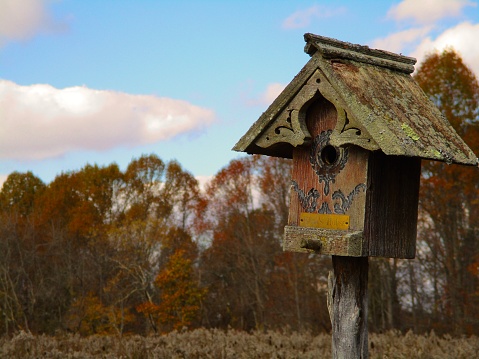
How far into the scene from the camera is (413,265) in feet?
87.9

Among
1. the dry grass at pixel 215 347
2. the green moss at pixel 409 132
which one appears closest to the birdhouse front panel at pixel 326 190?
the green moss at pixel 409 132

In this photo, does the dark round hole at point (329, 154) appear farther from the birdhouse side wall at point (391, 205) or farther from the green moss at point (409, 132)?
the green moss at point (409, 132)

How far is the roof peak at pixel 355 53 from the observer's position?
6.72 meters

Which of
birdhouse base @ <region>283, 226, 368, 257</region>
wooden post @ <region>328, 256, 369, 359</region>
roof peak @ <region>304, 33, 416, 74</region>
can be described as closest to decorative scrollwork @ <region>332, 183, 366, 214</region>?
birdhouse base @ <region>283, 226, 368, 257</region>

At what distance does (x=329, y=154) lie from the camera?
6.86 m

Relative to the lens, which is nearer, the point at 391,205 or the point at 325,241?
the point at 325,241

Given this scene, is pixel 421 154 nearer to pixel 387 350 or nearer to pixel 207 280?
pixel 387 350

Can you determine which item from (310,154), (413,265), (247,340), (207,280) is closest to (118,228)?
(207,280)

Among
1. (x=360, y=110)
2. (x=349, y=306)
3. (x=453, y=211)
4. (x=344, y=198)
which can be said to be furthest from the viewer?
(x=453, y=211)

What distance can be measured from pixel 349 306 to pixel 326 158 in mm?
1552

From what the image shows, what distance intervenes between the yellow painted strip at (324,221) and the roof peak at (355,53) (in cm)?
164

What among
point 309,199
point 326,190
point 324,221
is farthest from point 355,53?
point 324,221

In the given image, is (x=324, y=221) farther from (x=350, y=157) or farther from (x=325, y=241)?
(x=350, y=157)

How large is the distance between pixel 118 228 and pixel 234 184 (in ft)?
23.6
